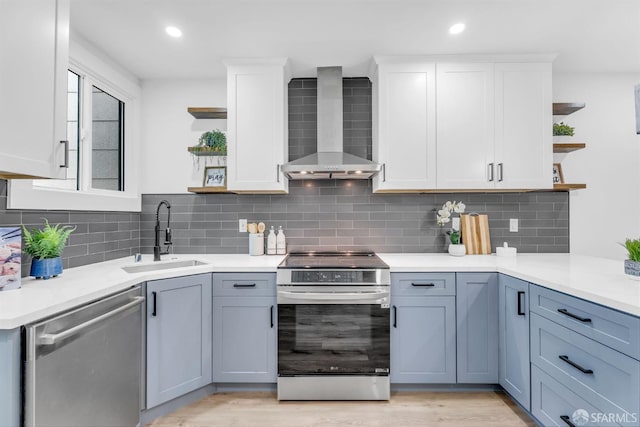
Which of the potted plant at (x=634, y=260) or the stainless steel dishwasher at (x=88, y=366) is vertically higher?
the potted plant at (x=634, y=260)

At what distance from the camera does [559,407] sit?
166 centimetres

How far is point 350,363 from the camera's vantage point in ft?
7.34

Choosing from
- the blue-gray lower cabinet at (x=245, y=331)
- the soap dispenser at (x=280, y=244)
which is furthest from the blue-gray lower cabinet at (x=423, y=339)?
the soap dispenser at (x=280, y=244)

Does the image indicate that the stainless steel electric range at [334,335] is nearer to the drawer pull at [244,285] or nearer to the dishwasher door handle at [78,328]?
the drawer pull at [244,285]

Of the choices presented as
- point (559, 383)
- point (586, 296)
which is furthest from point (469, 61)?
point (559, 383)

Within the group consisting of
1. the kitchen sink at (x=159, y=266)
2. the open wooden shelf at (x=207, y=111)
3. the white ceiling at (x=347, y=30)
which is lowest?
the kitchen sink at (x=159, y=266)

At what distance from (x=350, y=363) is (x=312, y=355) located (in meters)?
0.25

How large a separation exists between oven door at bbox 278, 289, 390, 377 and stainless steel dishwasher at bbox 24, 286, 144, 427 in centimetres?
87

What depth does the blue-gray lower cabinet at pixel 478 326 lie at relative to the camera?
2.26m

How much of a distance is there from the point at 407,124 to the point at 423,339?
5.16 ft

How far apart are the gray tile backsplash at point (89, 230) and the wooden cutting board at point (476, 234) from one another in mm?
2824

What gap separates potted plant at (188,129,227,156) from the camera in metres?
2.86

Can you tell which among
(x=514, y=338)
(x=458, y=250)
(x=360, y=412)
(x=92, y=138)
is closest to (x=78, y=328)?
(x=360, y=412)

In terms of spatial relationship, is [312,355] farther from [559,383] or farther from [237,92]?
[237,92]
